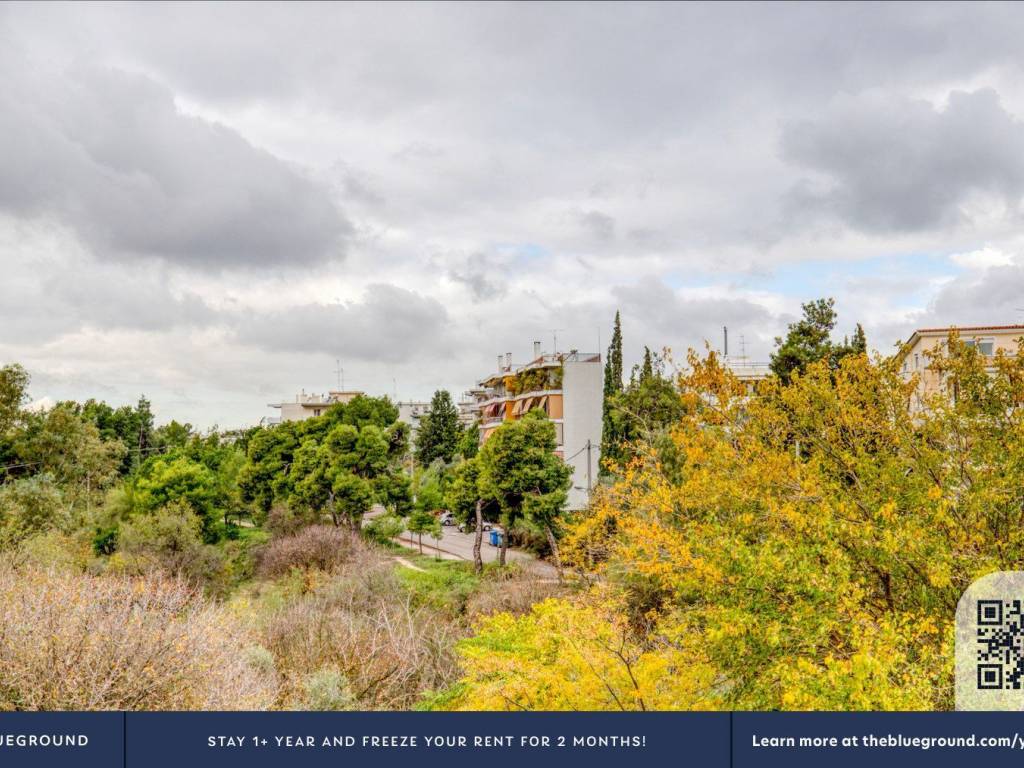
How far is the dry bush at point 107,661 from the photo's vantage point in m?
8.34

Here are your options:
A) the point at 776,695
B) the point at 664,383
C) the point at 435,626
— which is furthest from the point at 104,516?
the point at 776,695

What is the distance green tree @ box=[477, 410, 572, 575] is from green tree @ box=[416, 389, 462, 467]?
33.2 m

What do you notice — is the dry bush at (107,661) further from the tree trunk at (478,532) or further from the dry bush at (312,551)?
the tree trunk at (478,532)

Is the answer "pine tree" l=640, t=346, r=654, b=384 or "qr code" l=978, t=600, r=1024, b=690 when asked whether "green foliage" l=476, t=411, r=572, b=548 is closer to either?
"pine tree" l=640, t=346, r=654, b=384

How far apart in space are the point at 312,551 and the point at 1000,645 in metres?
22.4

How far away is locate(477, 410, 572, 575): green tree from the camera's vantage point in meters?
23.9

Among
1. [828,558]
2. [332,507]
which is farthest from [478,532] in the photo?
[828,558]

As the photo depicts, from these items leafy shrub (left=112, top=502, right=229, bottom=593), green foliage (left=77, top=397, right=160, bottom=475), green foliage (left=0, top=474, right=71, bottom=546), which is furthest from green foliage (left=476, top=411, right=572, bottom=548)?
green foliage (left=77, top=397, right=160, bottom=475)

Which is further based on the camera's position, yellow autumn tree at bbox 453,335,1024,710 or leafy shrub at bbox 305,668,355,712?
leafy shrub at bbox 305,668,355,712

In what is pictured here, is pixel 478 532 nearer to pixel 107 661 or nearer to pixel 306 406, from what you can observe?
pixel 107 661

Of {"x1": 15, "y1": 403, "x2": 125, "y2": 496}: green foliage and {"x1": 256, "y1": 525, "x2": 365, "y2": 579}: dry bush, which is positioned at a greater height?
{"x1": 15, "y1": 403, "x2": 125, "y2": 496}: green foliage

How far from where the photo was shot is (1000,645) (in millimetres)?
6707

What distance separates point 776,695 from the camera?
730 centimetres
